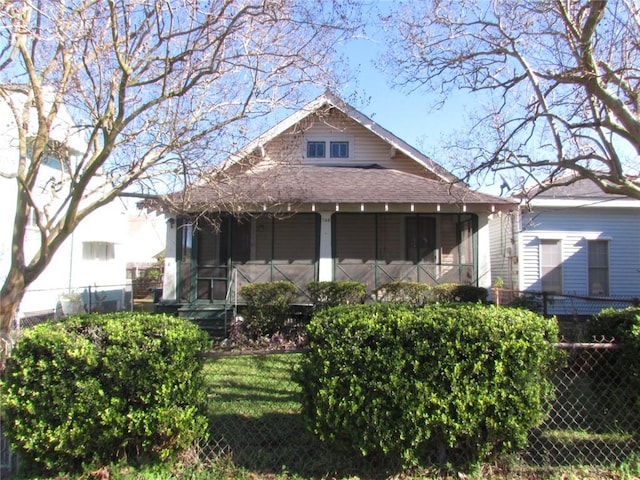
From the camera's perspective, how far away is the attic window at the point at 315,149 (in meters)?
14.2

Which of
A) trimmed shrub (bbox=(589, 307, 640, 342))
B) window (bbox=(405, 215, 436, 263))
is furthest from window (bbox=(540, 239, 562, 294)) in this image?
trimmed shrub (bbox=(589, 307, 640, 342))

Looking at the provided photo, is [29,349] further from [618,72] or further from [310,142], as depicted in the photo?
[310,142]

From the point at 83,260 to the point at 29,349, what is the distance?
54.4 feet

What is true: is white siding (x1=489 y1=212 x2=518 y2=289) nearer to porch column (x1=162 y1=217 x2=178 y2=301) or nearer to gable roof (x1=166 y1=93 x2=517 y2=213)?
gable roof (x1=166 y1=93 x2=517 y2=213)

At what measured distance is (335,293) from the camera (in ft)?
34.9

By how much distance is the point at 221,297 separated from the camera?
12055mm

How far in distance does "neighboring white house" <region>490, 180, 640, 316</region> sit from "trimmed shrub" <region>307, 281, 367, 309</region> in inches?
270

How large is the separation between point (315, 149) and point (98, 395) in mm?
11451

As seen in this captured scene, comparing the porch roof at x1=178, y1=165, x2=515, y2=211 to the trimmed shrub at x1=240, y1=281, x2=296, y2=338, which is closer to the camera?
the porch roof at x1=178, y1=165, x2=515, y2=211

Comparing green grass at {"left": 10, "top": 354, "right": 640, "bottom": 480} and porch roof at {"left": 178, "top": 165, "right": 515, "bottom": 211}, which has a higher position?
porch roof at {"left": 178, "top": 165, "right": 515, "bottom": 211}

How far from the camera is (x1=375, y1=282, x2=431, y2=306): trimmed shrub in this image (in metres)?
11.0

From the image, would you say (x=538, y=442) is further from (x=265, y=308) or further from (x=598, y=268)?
(x=598, y=268)

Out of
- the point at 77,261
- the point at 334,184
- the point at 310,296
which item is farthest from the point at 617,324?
the point at 77,261

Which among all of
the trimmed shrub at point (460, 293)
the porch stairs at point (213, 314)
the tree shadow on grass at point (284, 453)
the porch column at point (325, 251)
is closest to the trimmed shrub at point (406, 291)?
the trimmed shrub at point (460, 293)
